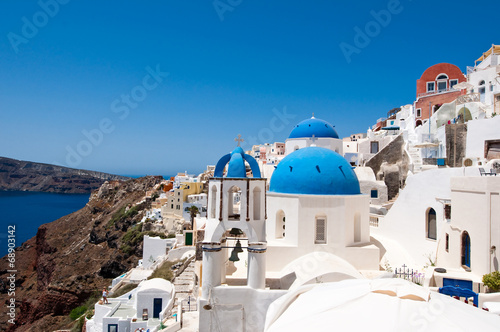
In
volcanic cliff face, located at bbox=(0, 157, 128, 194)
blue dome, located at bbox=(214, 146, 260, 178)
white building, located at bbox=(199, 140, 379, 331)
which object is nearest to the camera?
white building, located at bbox=(199, 140, 379, 331)

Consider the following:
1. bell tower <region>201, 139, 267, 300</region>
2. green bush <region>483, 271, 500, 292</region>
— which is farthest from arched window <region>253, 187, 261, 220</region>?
green bush <region>483, 271, 500, 292</region>

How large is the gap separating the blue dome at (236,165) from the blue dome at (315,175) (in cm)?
191

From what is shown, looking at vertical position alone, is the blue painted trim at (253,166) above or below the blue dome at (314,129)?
below

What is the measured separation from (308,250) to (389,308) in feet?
17.7

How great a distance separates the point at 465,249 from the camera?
10.4 meters

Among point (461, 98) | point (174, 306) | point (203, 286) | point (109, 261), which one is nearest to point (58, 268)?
point (109, 261)

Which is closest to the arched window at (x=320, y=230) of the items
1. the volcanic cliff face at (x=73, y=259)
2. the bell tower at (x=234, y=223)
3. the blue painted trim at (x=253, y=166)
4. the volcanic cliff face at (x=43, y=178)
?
the bell tower at (x=234, y=223)

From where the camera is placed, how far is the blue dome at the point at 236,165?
31.5 ft

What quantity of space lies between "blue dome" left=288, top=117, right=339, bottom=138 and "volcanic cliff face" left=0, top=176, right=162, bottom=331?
24.4m

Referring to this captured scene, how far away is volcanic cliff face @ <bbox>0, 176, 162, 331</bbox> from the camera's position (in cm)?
3550

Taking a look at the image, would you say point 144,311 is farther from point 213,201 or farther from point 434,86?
point 434,86

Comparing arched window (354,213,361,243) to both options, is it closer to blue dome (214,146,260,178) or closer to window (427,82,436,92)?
blue dome (214,146,260,178)

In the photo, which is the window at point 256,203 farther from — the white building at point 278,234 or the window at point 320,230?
the window at point 320,230

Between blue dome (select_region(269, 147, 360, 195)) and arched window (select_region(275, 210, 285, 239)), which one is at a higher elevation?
blue dome (select_region(269, 147, 360, 195))
